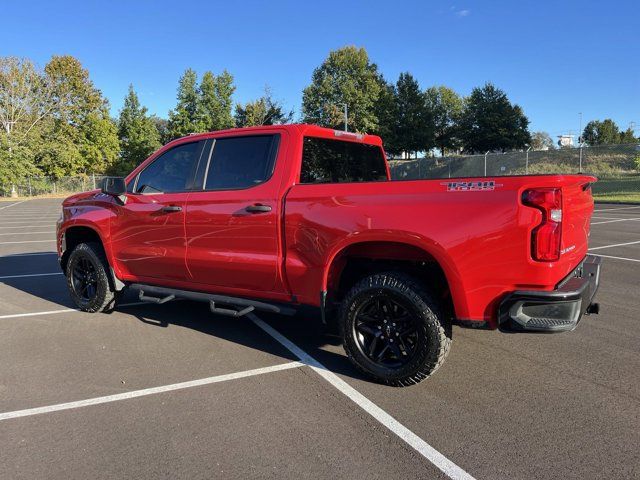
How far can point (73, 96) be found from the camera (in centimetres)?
5197

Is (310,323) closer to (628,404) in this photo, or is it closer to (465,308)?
(465,308)

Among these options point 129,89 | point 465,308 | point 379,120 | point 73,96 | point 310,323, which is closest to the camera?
point 465,308

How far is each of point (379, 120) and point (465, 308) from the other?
64.7 metres

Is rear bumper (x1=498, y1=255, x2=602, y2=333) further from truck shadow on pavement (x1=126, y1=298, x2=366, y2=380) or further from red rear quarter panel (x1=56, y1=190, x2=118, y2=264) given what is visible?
red rear quarter panel (x1=56, y1=190, x2=118, y2=264)

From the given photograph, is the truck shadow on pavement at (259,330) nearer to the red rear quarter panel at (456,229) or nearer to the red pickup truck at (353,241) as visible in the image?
the red pickup truck at (353,241)

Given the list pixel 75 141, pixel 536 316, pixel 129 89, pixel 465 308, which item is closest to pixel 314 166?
pixel 465 308

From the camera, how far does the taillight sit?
120 inches

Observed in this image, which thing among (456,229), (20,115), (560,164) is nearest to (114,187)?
(456,229)

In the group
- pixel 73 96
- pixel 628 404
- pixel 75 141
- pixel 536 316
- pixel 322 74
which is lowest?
pixel 628 404

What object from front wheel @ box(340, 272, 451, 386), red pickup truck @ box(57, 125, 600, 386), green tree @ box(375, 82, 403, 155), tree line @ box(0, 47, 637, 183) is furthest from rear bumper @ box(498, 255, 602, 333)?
green tree @ box(375, 82, 403, 155)

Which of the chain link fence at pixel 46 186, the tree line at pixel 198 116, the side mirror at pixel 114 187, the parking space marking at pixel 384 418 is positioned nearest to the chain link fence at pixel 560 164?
the tree line at pixel 198 116

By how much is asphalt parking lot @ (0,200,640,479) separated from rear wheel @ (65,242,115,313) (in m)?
0.35

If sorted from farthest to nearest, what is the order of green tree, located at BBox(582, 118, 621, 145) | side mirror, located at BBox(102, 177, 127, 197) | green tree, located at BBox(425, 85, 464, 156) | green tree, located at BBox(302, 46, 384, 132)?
green tree, located at BBox(582, 118, 621, 145)
green tree, located at BBox(425, 85, 464, 156)
green tree, located at BBox(302, 46, 384, 132)
side mirror, located at BBox(102, 177, 127, 197)

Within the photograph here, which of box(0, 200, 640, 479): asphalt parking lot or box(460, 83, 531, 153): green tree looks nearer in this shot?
box(0, 200, 640, 479): asphalt parking lot
